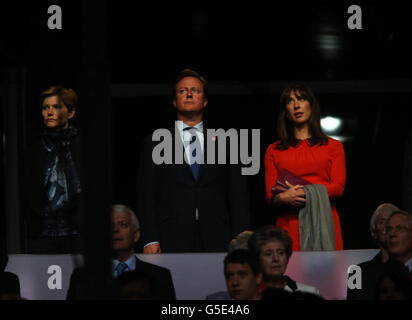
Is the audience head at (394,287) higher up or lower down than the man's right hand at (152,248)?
lower down

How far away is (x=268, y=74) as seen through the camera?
805cm

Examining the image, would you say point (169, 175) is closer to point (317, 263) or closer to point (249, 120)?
point (317, 263)

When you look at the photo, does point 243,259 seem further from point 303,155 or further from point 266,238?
point 303,155

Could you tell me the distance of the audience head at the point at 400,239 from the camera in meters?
4.76

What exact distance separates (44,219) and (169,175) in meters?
0.76

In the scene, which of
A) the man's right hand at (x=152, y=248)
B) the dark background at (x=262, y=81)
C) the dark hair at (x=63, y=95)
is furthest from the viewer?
the dark background at (x=262, y=81)

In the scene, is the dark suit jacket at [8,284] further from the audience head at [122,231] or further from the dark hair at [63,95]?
the dark hair at [63,95]

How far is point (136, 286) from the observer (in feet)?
13.5

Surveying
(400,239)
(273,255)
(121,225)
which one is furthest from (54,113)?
(400,239)

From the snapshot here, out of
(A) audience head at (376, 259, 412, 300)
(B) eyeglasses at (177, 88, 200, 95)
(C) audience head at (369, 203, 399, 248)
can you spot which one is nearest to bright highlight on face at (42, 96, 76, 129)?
(B) eyeglasses at (177, 88, 200, 95)

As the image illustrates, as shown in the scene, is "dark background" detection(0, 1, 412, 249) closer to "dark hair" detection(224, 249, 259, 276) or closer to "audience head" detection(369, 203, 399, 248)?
"audience head" detection(369, 203, 399, 248)

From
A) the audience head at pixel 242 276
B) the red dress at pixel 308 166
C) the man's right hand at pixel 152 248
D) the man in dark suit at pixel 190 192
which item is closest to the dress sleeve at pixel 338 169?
the red dress at pixel 308 166

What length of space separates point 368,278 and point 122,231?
130 centimetres
